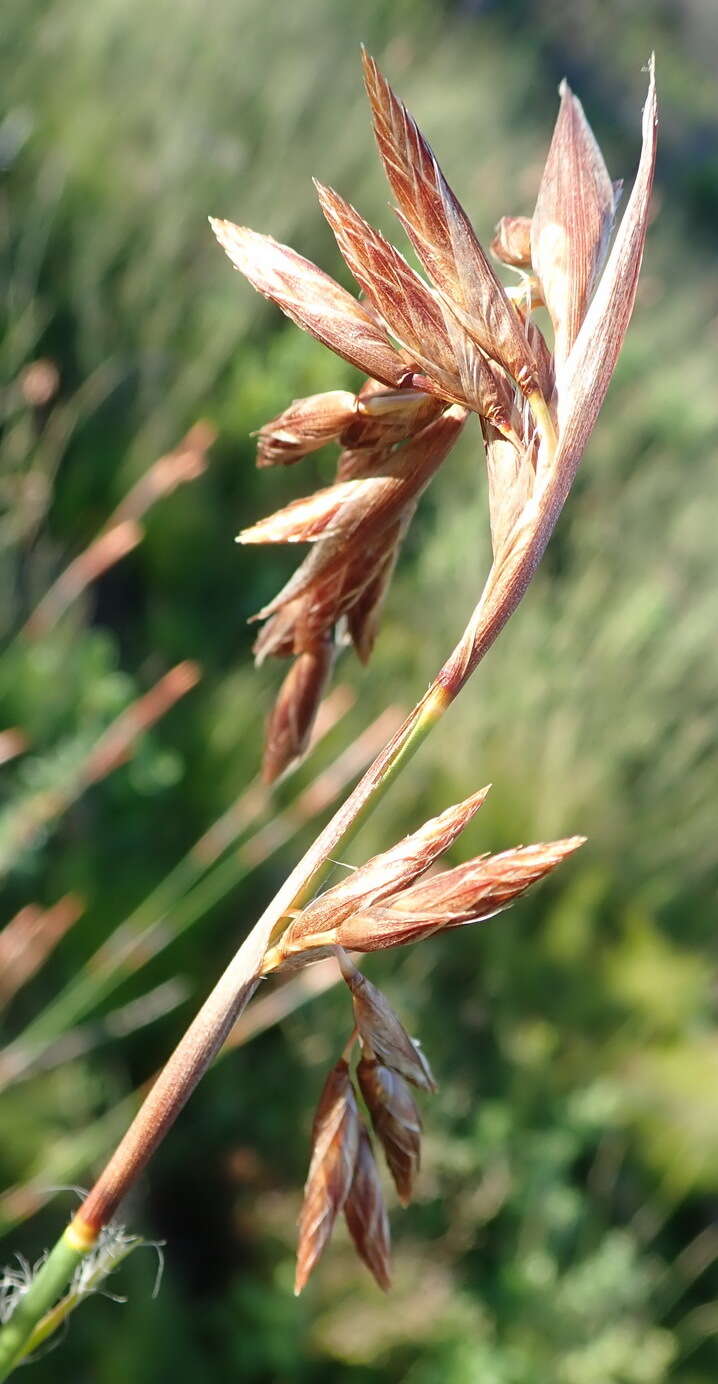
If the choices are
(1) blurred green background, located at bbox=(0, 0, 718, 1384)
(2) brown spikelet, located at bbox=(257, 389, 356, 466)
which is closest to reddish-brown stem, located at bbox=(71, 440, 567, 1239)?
(2) brown spikelet, located at bbox=(257, 389, 356, 466)

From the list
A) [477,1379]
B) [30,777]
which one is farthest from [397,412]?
[477,1379]

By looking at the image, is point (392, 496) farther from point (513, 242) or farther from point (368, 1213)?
point (368, 1213)

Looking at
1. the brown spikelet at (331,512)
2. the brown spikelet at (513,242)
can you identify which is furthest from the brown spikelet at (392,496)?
the brown spikelet at (513,242)

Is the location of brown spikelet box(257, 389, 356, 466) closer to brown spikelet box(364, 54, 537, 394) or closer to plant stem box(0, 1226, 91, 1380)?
brown spikelet box(364, 54, 537, 394)

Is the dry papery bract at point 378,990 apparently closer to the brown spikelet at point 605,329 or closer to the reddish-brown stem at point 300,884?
the reddish-brown stem at point 300,884

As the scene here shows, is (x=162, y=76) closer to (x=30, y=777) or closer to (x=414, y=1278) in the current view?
(x=30, y=777)

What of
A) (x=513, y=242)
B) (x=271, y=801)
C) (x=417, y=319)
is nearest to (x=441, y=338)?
(x=417, y=319)
